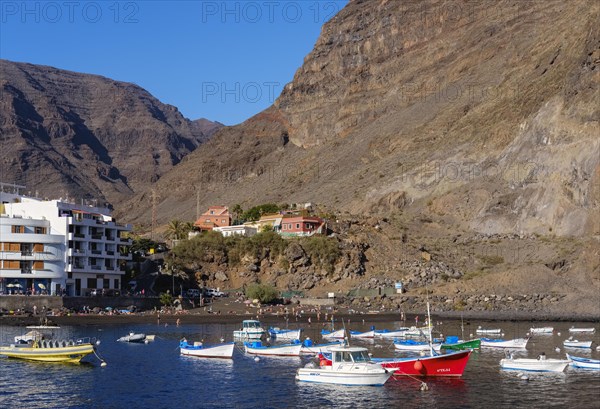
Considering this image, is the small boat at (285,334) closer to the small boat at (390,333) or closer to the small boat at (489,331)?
the small boat at (390,333)

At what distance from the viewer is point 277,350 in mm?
75750

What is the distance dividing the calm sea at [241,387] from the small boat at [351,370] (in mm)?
522

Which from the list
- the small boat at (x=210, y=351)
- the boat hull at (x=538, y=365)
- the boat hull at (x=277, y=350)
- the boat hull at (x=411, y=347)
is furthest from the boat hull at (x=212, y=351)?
the boat hull at (x=538, y=365)

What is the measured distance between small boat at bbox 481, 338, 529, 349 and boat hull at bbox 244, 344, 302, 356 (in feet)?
66.1

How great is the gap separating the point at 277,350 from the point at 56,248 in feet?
148

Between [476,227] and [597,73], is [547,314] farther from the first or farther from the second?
[597,73]

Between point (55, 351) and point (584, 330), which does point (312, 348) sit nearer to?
point (55, 351)

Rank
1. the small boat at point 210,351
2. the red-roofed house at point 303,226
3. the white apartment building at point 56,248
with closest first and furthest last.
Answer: the small boat at point 210,351 → the white apartment building at point 56,248 → the red-roofed house at point 303,226

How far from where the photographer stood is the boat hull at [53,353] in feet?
215

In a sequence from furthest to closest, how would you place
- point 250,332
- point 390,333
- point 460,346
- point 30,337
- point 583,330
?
1. point 583,330
2. point 390,333
3. point 250,332
4. point 460,346
5. point 30,337

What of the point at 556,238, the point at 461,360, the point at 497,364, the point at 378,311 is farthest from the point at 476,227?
the point at 461,360

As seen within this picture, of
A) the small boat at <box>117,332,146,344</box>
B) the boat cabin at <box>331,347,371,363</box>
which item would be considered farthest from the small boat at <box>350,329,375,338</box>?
the boat cabin at <box>331,347,371,363</box>

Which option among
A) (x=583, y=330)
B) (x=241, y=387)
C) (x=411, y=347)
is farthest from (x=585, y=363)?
(x=583, y=330)

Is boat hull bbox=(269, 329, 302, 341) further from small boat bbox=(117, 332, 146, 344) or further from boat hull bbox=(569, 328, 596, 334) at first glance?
boat hull bbox=(569, 328, 596, 334)
